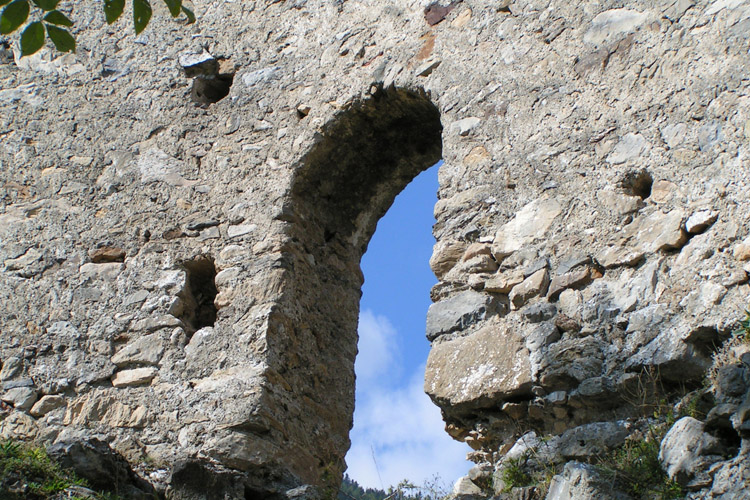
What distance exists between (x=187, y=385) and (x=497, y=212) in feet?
5.34

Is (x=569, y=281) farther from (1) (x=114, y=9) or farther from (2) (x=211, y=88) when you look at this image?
(2) (x=211, y=88)

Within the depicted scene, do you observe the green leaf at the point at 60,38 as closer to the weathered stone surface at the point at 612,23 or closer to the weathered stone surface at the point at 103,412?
the weathered stone surface at the point at 103,412

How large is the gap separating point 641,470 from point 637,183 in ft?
4.05

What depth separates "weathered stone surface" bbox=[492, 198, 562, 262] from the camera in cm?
346

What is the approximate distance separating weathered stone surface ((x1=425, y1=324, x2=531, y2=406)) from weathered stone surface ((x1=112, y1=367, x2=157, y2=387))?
1.45 m

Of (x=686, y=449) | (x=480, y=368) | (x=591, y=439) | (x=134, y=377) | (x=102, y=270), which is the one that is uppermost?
(x=102, y=270)

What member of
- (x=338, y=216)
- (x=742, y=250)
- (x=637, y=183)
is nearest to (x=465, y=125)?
(x=637, y=183)

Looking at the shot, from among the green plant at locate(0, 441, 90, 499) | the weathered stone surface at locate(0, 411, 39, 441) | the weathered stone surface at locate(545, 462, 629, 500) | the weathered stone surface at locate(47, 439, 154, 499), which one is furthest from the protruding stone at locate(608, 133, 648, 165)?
the weathered stone surface at locate(0, 411, 39, 441)

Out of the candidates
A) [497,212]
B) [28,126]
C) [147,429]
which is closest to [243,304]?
[147,429]

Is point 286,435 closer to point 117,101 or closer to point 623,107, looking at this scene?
point 623,107

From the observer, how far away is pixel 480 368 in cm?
325

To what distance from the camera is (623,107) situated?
353 centimetres

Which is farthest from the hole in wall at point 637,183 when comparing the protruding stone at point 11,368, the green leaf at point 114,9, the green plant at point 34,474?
the protruding stone at point 11,368

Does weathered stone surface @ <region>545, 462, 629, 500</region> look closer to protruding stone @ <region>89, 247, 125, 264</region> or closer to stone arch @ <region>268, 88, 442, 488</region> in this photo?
stone arch @ <region>268, 88, 442, 488</region>
